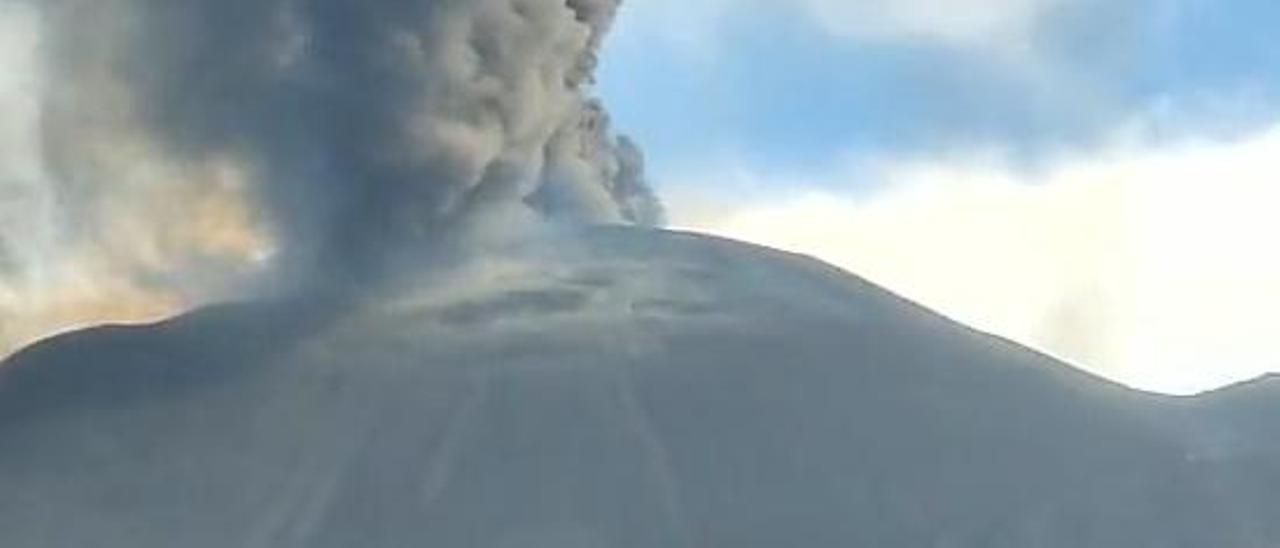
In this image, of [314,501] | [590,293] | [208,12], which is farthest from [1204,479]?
[208,12]

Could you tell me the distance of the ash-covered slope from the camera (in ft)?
211

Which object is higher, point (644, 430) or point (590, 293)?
point (590, 293)

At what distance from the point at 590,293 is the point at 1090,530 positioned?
49.9ft

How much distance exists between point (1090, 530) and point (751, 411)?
9.29 meters

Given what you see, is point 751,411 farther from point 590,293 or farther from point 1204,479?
point 1204,479

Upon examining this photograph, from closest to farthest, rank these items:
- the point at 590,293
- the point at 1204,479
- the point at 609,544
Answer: the point at 609,544 → the point at 1204,479 → the point at 590,293

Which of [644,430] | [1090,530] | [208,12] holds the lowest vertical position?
[1090,530]

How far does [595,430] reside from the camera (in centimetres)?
6775

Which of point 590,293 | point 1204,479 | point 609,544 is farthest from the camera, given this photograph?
point 590,293

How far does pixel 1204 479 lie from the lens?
222ft

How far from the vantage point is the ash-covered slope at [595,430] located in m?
64.3

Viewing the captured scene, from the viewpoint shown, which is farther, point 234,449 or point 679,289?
point 679,289

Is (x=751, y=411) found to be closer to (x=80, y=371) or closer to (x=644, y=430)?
(x=644, y=430)

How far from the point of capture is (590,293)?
72500 millimetres
